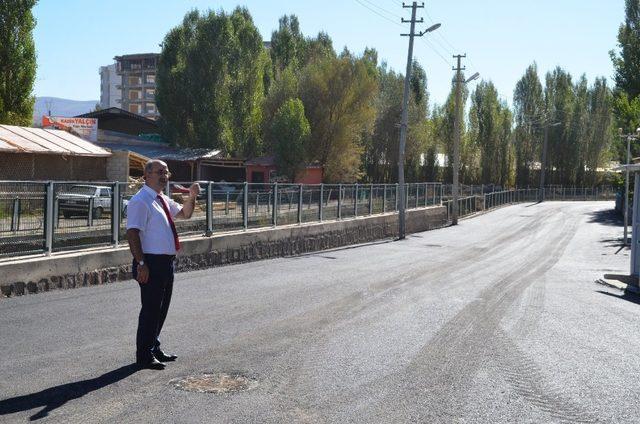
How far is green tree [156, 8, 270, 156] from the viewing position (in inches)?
2189

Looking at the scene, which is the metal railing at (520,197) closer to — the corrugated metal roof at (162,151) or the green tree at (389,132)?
the green tree at (389,132)

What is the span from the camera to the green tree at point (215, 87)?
5559cm

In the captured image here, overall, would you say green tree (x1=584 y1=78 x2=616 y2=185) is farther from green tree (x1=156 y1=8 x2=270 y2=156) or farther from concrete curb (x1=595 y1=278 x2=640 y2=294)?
concrete curb (x1=595 y1=278 x2=640 y2=294)

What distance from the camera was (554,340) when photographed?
8.73 meters

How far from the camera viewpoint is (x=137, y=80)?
12206 centimetres

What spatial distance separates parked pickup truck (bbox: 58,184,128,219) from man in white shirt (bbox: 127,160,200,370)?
5568 mm

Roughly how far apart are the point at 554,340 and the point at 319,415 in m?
4.17

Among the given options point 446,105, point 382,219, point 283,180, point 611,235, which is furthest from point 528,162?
point 382,219

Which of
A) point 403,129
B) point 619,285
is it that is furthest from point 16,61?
point 619,285

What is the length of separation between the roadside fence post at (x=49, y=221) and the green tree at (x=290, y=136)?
41736 millimetres

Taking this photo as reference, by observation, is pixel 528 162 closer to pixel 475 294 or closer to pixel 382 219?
pixel 382 219

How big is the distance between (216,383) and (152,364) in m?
0.75

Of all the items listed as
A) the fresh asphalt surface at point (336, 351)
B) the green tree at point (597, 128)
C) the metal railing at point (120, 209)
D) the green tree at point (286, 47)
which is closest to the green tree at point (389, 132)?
the green tree at point (286, 47)

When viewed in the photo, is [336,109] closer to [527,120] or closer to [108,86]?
[527,120]
